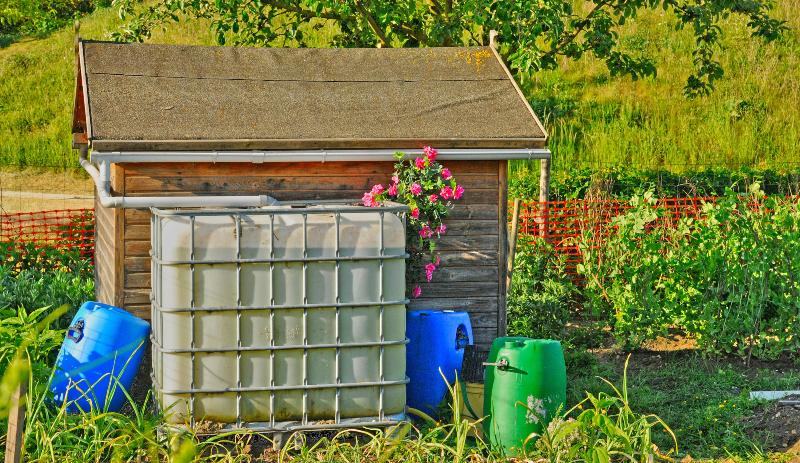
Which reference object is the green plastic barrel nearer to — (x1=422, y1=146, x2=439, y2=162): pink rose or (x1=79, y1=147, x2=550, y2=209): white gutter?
(x1=422, y1=146, x2=439, y2=162): pink rose

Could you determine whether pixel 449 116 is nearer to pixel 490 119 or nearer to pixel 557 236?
pixel 490 119

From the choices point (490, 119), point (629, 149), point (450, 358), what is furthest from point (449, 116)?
point (629, 149)

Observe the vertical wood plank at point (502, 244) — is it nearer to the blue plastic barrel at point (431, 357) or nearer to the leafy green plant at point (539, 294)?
the blue plastic barrel at point (431, 357)

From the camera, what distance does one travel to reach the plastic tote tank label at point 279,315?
6.37 meters

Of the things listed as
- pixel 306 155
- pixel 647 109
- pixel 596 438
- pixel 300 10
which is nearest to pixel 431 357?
pixel 596 438

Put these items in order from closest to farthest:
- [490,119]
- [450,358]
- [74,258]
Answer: [450,358] < [490,119] < [74,258]

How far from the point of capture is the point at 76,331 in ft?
22.4

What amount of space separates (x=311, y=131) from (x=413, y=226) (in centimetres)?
109

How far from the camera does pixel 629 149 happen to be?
2141cm

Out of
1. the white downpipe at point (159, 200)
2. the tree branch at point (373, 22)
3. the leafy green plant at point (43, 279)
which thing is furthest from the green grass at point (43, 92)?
the white downpipe at point (159, 200)

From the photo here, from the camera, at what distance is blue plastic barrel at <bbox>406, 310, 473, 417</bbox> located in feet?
24.2

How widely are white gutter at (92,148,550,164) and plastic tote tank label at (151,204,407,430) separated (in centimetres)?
79

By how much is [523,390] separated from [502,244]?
201 cm

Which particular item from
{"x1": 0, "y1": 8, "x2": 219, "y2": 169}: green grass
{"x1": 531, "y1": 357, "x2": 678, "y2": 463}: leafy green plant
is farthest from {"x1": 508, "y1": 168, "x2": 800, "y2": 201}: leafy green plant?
{"x1": 0, "y1": 8, "x2": 219, "y2": 169}: green grass
